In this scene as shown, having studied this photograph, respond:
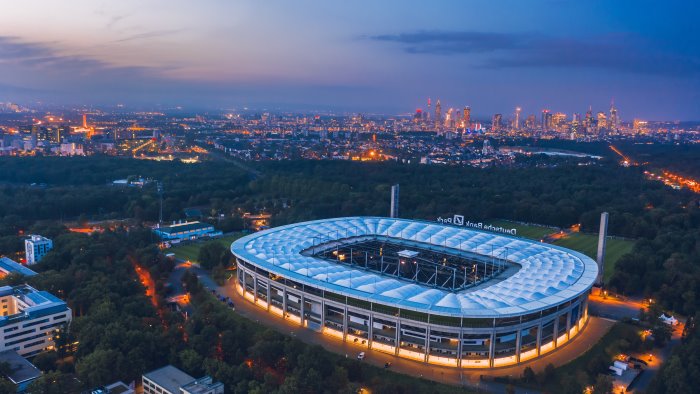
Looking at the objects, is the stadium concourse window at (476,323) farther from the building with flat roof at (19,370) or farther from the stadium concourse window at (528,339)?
the building with flat roof at (19,370)

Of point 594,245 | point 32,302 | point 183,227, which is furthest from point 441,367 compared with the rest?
point 183,227

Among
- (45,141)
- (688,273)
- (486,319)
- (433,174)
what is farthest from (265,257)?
(45,141)

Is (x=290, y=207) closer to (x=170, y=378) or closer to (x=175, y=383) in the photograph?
(x=170, y=378)

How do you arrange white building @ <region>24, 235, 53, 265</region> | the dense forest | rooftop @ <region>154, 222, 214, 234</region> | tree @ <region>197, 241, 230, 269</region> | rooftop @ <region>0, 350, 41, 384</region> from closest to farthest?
rooftop @ <region>0, 350, 41, 384</region> → the dense forest → tree @ <region>197, 241, 230, 269</region> → white building @ <region>24, 235, 53, 265</region> → rooftop @ <region>154, 222, 214, 234</region>

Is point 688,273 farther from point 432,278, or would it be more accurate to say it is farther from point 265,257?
point 265,257

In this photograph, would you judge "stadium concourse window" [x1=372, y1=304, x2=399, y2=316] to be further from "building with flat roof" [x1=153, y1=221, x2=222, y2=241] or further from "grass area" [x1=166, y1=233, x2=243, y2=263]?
"building with flat roof" [x1=153, y1=221, x2=222, y2=241]

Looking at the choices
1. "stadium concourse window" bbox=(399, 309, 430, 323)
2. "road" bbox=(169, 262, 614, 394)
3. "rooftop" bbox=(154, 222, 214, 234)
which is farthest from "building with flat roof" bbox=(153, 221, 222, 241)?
"stadium concourse window" bbox=(399, 309, 430, 323)
